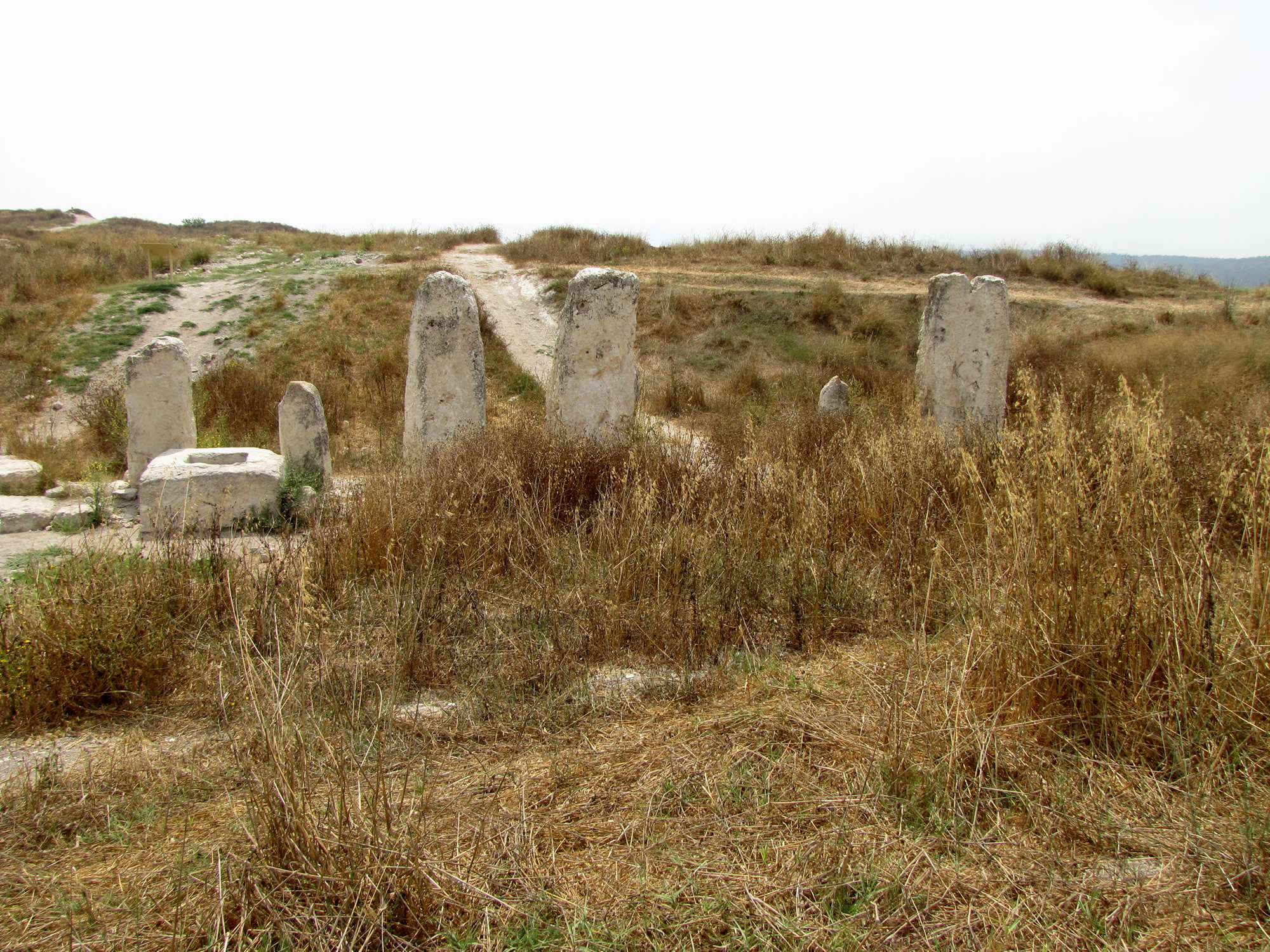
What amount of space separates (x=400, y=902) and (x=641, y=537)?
2.72m

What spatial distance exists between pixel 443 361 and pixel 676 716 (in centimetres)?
557

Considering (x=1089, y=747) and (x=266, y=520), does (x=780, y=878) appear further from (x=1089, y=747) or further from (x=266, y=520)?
(x=266, y=520)

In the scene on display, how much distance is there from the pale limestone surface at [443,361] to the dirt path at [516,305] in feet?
18.9

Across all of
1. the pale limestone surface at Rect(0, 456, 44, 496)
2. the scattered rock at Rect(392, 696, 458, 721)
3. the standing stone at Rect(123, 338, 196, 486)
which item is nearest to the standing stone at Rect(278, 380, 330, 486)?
the standing stone at Rect(123, 338, 196, 486)

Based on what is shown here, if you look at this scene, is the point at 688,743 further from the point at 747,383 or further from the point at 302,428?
the point at 747,383

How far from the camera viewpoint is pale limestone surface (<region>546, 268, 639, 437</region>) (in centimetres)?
795

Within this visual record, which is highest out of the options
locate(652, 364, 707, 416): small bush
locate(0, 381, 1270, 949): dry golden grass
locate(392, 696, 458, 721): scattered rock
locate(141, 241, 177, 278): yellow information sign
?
locate(141, 241, 177, 278): yellow information sign

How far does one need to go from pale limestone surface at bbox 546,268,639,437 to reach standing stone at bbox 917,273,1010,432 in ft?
11.0

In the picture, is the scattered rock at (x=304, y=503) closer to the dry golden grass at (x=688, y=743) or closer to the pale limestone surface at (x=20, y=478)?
the dry golden grass at (x=688, y=743)

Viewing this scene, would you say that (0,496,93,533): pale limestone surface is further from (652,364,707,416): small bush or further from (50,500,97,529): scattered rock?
(652,364,707,416): small bush

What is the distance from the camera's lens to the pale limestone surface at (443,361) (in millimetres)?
7973

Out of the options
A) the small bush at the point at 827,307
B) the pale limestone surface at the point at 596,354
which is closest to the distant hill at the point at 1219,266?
the small bush at the point at 827,307

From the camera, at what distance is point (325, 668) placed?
3.21 meters

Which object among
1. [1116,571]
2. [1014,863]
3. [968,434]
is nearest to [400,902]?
[1014,863]
